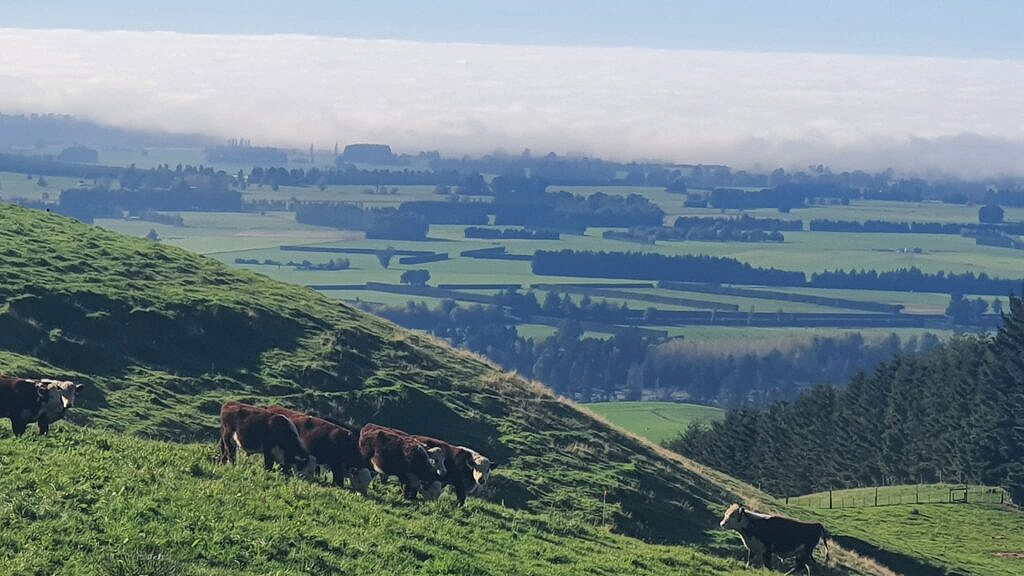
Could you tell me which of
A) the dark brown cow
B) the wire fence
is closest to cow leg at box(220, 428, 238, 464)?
the dark brown cow

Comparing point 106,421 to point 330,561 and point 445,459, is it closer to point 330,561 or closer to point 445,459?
point 445,459

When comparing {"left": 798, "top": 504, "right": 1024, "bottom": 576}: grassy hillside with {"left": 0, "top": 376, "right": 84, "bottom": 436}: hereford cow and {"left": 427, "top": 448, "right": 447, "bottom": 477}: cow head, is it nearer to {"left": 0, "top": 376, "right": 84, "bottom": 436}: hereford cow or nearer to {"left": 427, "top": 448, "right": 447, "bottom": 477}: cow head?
{"left": 427, "top": 448, "right": 447, "bottom": 477}: cow head

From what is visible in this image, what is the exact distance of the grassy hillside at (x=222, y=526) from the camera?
934 inches

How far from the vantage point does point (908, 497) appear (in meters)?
77.8

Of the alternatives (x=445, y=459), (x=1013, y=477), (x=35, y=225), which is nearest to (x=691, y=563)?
(x=445, y=459)

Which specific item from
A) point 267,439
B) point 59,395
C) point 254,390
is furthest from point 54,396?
point 254,390

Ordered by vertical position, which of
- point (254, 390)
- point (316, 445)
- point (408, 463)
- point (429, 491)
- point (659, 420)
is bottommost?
point (659, 420)

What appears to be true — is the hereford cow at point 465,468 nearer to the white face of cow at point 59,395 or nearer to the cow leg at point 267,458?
the cow leg at point 267,458

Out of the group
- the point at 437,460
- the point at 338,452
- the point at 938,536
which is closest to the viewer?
the point at 338,452

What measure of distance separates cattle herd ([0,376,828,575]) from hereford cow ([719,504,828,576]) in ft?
23.7

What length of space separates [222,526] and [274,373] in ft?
79.7

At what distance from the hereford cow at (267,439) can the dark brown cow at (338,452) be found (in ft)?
1.19

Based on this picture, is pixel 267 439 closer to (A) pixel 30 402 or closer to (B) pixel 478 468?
(A) pixel 30 402

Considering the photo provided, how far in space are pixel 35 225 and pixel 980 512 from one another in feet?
150
